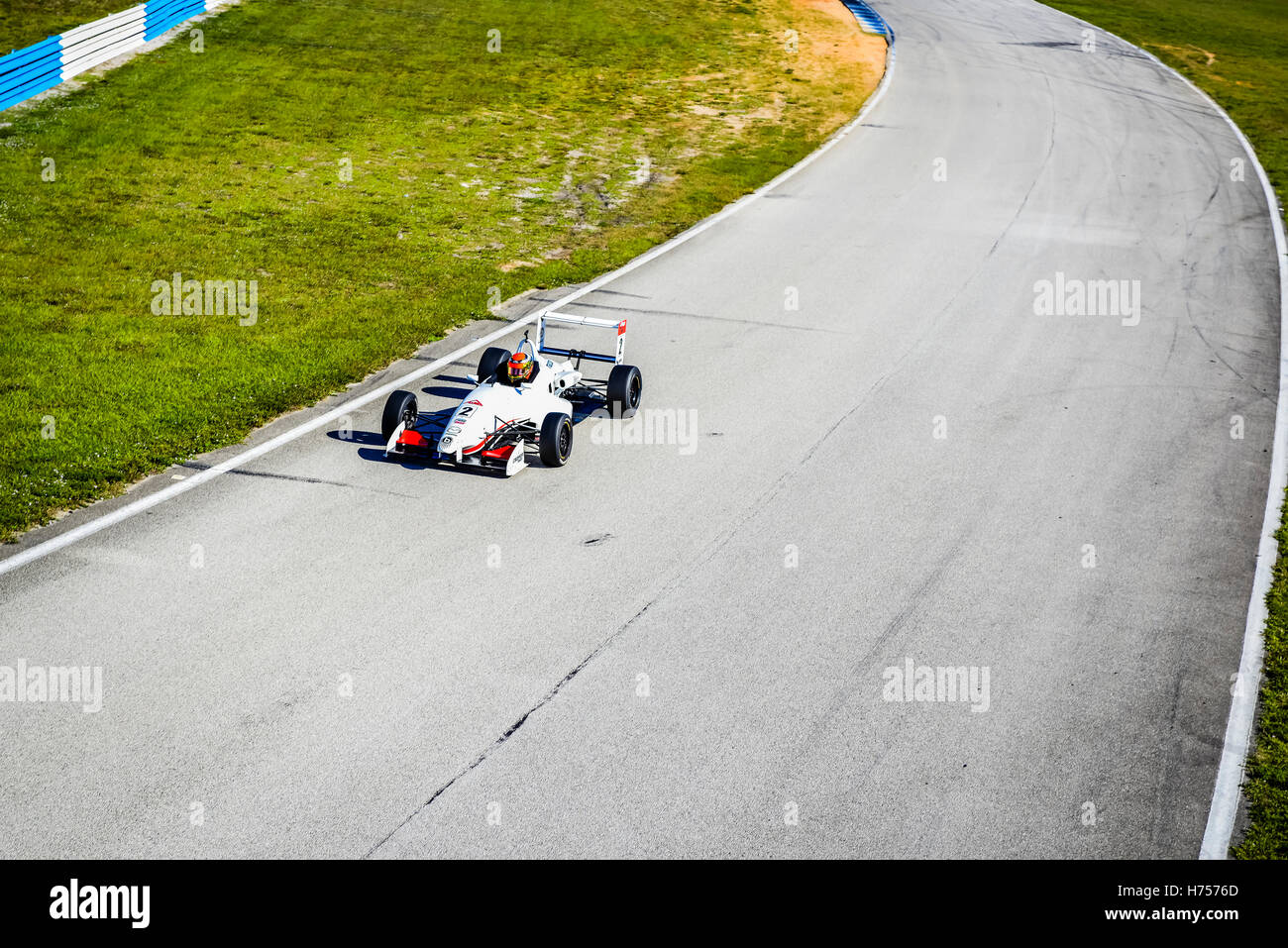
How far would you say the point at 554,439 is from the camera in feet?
41.7

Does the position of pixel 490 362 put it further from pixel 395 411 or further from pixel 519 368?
pixel 395 411

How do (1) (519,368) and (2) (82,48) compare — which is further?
(2) (82,48)

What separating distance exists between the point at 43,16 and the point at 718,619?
33.6 meters

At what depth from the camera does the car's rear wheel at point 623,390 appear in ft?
46.3

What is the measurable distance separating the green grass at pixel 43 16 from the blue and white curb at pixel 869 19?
26.3 metres

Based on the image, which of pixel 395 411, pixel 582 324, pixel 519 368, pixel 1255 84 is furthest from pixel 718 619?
pixel 1255 84

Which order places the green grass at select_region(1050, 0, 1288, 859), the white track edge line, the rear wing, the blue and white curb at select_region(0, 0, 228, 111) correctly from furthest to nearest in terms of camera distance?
the blue and white curb at select_region(0, 0, 228, 111), the rear wing, the white track edge line, the green grass at select_region(1050, 0, 1288, 859)

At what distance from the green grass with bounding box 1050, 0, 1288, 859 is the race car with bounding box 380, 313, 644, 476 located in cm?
757

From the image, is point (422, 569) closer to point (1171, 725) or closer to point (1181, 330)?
point (1171, 725)

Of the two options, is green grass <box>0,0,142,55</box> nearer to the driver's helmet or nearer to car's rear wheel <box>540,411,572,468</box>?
the driver's helmet

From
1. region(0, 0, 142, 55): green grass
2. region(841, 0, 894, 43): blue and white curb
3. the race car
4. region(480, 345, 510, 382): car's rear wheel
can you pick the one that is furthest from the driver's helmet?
region(841, 0, 894, 43): blue and white curb

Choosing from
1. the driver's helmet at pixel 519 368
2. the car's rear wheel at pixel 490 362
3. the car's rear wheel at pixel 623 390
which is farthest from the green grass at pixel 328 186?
the car's rear wheel at pixel 623 390

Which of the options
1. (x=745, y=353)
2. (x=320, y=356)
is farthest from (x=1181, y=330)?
(x=320, y=356)

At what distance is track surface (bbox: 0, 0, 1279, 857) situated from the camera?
8.05 meters
